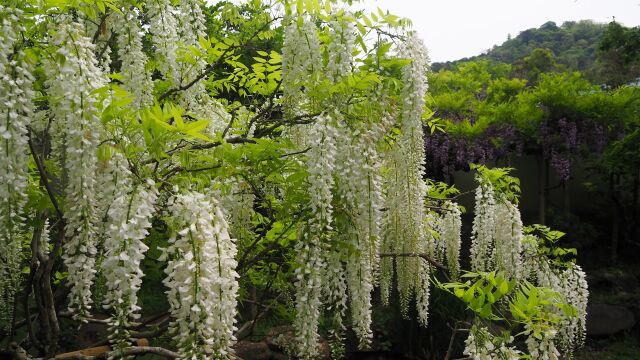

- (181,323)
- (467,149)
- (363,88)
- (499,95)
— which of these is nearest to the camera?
(181,323)

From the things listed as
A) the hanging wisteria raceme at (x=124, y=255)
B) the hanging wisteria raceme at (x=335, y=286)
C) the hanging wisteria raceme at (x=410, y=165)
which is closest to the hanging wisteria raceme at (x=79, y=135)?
the hanging wisteria raceme at (x=124, y=255)

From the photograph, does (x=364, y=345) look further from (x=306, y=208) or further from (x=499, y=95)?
(x=499, y=95)

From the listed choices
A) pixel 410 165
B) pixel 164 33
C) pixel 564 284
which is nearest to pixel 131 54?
pixel 164 33

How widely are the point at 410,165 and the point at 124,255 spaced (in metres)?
2.39

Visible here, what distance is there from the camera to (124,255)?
7.73 ft

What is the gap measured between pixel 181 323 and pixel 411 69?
2.50 meters

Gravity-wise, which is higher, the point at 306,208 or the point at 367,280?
the point at 306,208

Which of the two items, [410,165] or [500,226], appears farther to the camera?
[500,226]

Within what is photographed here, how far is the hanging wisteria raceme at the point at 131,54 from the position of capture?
4.05m

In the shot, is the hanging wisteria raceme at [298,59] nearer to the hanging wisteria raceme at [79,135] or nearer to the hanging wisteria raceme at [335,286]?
the hanging wisteria raceme at [335,286]

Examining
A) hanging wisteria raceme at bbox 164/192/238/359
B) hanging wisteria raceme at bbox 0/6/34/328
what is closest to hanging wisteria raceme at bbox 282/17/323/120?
hanging wisteria raceme at bbox 164/192/238/359

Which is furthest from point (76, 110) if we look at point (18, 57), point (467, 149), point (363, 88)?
point (467, 149)

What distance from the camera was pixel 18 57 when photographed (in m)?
2.67

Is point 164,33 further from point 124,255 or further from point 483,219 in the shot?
point 483,219
